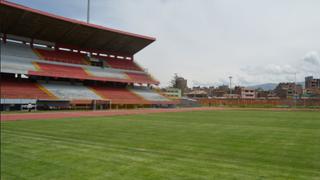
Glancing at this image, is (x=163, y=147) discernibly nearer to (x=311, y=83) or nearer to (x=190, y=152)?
(x=190, y=152)

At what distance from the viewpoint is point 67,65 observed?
174 ft

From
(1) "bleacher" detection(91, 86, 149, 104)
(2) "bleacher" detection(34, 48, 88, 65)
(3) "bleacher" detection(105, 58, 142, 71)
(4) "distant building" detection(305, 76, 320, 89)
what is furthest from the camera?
(4) "distant building" detection(305, 76, 320, 89)

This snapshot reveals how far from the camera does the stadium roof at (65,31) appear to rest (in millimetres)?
43344

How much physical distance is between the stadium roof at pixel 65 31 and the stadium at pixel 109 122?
157 mm

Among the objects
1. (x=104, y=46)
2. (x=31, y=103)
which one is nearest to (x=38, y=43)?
(x=104, y=46)

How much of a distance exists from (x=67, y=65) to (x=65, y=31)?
218 inches

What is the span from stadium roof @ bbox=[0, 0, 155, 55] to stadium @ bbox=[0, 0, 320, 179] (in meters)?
0.16

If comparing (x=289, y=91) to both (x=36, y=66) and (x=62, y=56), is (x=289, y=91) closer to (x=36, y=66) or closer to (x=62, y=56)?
(x=62, y=56)

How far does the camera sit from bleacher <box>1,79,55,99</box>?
128 ft

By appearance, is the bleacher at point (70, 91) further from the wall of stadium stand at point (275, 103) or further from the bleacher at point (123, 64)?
the wall of stadium stand at point (275, 103)

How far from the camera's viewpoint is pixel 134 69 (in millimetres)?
66000

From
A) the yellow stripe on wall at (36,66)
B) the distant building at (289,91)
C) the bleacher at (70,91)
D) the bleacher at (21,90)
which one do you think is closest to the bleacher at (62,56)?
the yellow stripe on wall at (36,66)

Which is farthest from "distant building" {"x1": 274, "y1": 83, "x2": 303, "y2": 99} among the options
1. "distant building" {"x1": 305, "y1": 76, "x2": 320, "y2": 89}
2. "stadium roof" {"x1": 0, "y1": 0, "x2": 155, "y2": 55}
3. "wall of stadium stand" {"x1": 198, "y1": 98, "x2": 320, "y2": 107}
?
"stadium roof" {"x1": 0, "y1": 0, "x2": 155, "y2": 55}

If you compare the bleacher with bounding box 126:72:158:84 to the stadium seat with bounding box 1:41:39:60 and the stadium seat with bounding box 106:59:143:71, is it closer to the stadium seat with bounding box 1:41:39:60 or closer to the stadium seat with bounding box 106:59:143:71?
the stadium seat with bounding box 106:59:143:71
